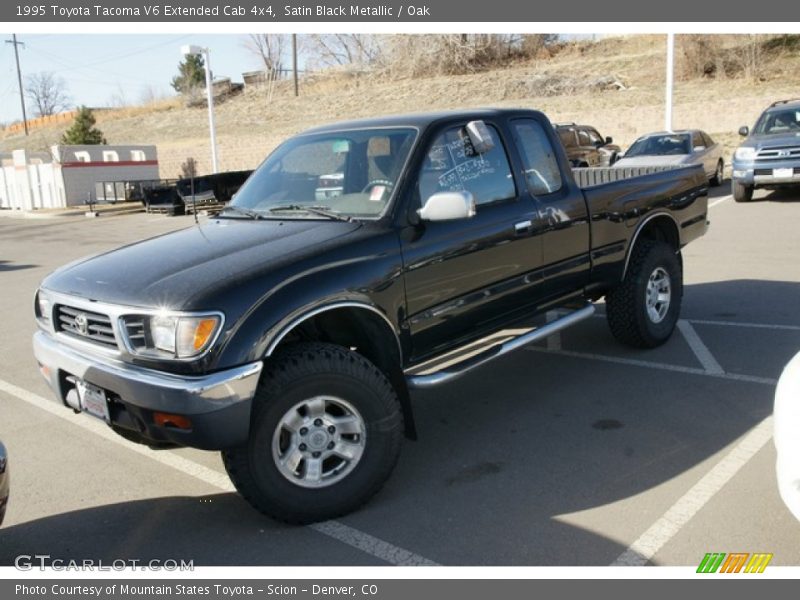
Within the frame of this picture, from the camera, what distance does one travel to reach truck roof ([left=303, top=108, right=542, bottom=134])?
445cm

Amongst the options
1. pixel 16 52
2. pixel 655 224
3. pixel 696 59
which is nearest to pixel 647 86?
pixel 696 59

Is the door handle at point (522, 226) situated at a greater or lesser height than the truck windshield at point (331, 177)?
lesser

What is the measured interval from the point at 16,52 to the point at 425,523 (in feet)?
264

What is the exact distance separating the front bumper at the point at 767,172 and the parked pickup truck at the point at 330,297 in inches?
411

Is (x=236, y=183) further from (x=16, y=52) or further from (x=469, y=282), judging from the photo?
(x=16, y=52)

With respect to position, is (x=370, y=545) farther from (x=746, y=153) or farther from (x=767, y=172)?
(x=746, y=153)

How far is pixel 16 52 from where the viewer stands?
70.1 metres

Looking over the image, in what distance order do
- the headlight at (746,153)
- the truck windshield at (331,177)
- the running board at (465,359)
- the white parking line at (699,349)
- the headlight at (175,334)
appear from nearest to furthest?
the headlight at (175,334), the running board at (465,359), the truck windshield at (331,177), the white parking line at (699,349), the headlight at (746,153)

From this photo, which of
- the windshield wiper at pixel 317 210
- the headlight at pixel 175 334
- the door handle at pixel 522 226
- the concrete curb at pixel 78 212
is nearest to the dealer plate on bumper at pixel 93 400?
the headlight at pixel 175 334

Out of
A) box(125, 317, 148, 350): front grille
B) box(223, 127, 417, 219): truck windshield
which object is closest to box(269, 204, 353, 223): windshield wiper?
box(223, 127, 417, 219): truck windshield

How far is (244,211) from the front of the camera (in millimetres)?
4605

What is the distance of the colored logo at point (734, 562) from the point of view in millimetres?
3059

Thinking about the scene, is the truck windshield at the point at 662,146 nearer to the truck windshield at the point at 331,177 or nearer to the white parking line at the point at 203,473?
the truck windshield at the point at 331,177

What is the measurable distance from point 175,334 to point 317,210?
1325 millimetres
